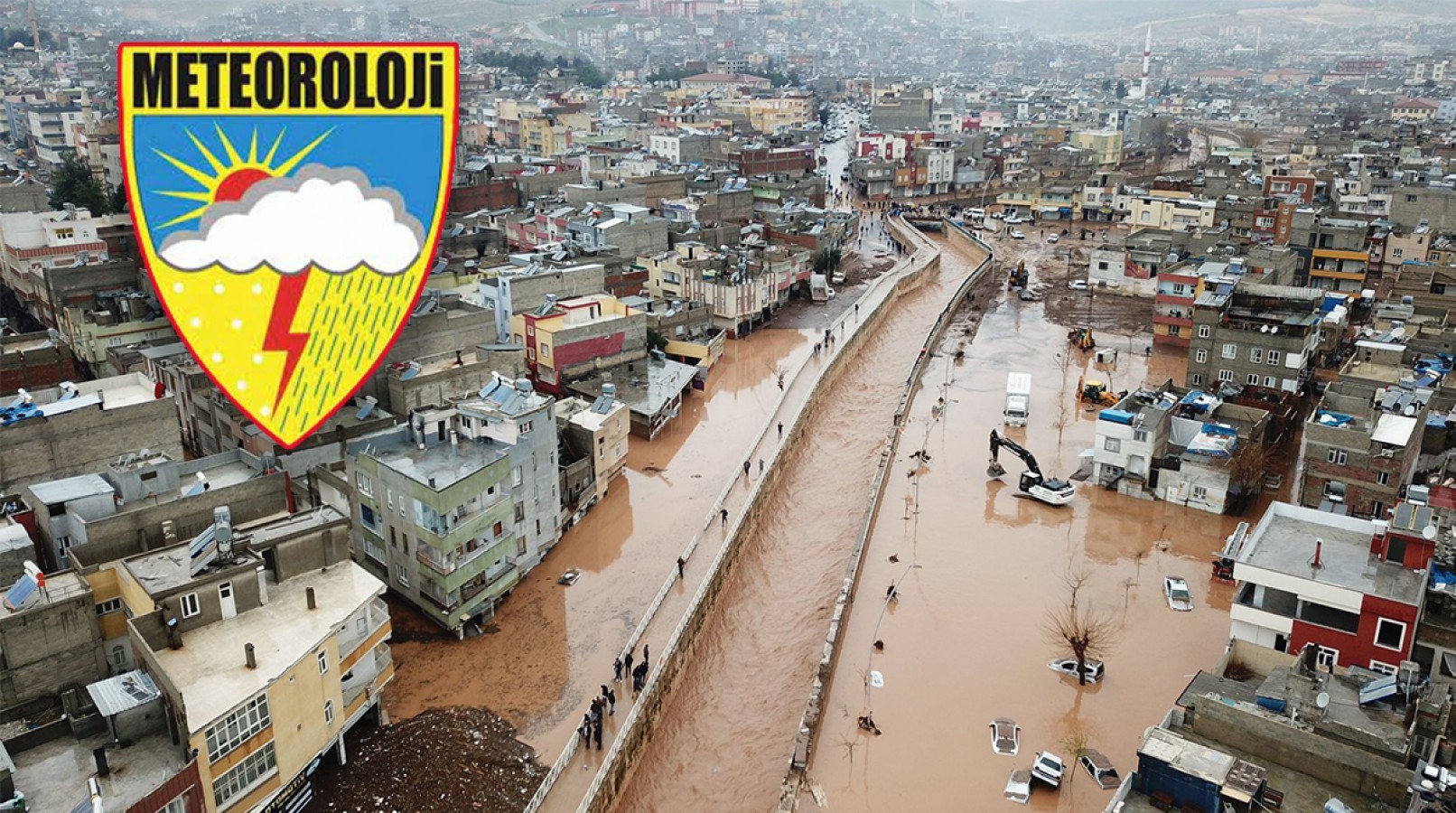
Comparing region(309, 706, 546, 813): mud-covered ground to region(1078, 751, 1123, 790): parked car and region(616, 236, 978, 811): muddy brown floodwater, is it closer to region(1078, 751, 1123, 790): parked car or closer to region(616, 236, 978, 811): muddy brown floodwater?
region(616, 236, 978, 811): muddy brown floodwater

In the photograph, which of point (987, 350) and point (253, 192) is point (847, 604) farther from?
point (987, 350)

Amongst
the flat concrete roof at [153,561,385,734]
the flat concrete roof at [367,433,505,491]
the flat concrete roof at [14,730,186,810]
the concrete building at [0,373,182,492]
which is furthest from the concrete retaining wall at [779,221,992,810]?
the concrete building at [0,373,182,492]

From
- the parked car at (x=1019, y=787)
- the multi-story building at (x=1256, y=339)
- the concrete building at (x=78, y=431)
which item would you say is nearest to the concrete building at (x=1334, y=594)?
the parked car at (x=1019, y=787)

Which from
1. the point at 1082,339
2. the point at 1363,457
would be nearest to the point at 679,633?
the point at 1363,457

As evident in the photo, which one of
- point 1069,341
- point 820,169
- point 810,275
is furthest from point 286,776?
point 820,169

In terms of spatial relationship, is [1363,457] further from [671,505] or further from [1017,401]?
[671,505]

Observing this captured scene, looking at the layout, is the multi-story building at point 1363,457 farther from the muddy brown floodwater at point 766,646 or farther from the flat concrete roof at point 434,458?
the flat concrete roof at point 434,458
